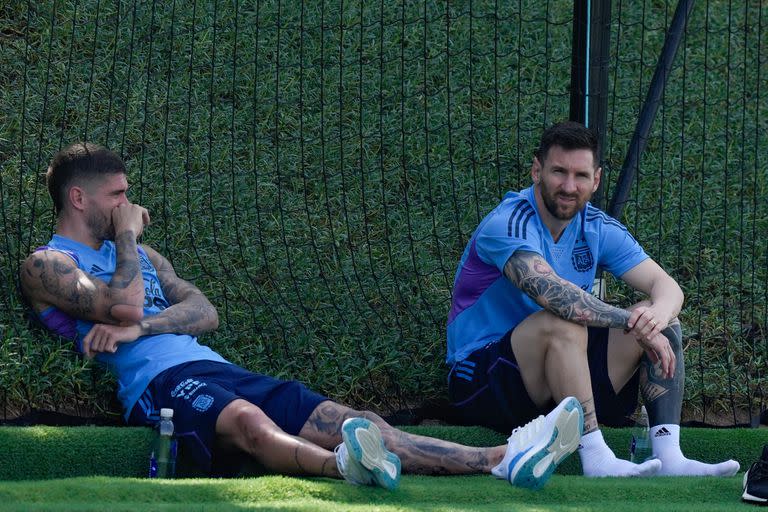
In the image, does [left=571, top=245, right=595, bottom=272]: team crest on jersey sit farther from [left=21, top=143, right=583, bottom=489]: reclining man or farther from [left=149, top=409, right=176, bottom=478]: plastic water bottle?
[left=149, top=409, right=176, bottom=478]: plastic water bottle

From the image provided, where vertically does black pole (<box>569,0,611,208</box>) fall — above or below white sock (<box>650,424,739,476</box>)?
above

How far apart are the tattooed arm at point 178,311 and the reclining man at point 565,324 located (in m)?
1.05

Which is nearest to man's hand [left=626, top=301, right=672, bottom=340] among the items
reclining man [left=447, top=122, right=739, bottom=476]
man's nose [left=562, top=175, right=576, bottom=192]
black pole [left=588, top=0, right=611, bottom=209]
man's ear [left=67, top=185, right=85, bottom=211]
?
reclining man [left=447, top=122, right=739, bottom=476]

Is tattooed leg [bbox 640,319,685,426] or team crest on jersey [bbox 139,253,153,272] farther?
team crest on jersey [bbox 139,253,153,272]

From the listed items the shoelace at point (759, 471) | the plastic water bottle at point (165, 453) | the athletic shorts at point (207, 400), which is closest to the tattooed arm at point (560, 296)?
the shoelace at point (759, 471)

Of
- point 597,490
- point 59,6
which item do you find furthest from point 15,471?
point 59,6

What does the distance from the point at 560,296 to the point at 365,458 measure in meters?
1.15

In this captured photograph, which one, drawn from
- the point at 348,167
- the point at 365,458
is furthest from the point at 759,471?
the point at 348,167

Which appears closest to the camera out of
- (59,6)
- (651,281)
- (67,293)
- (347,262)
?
(67,293)

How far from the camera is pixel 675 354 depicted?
16.3 ft

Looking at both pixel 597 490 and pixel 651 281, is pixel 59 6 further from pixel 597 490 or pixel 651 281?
pixel 597 490

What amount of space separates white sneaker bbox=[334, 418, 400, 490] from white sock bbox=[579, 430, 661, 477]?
3.06 ft

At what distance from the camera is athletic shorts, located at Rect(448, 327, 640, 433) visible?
4.97 metres

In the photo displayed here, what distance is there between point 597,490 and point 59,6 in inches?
188
